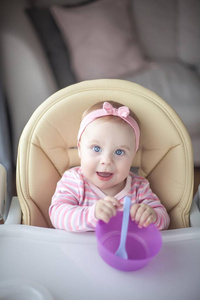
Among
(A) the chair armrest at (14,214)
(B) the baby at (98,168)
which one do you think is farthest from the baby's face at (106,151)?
(A) the chair armrest at (14,214)

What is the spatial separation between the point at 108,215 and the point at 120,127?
0.28 meters

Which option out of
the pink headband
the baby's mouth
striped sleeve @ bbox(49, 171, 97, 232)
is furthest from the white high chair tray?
the pink headband

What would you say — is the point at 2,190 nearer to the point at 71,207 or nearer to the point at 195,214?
the point at 71,207

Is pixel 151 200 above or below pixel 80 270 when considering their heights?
above

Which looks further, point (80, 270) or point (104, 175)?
point (104, 175)

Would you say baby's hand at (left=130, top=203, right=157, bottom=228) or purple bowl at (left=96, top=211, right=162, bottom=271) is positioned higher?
baby's hand at (left=130, top=203, right=157, bottom=228)

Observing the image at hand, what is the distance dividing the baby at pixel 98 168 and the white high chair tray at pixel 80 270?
6cm

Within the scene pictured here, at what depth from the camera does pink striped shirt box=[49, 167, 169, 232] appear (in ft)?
2.89

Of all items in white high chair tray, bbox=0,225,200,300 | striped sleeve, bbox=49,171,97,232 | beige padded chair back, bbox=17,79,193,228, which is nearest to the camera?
white high chair tray, bbox=0,225,200,300

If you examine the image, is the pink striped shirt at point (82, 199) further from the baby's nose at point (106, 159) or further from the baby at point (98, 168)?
the baby's nose at point (106, 159)

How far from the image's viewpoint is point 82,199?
0.99m

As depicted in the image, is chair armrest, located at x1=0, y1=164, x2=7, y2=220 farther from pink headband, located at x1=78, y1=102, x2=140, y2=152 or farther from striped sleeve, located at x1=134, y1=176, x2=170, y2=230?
striped sleeve, located at x1=134, y1=176, x2=170, y2=230

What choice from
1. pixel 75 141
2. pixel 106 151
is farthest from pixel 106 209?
pixel 75 141

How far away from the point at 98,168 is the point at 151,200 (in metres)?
0.22
